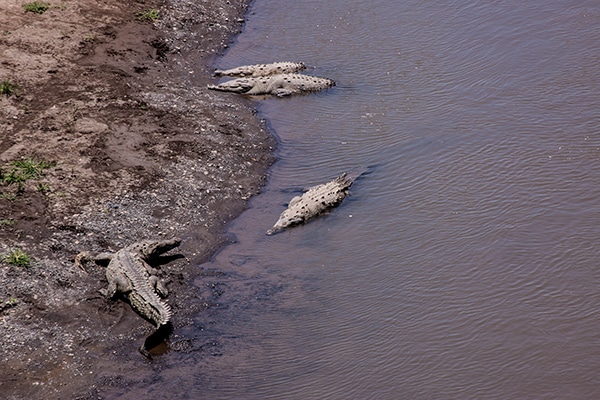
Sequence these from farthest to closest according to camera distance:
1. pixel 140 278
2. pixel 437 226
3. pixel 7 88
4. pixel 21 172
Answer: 1. pixel 7 88
2. pixel 21 172
3. pixel 437 226
4. pixel 140 278

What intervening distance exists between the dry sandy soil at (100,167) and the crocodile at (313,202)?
2.64 ft

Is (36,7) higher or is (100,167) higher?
(36,7)

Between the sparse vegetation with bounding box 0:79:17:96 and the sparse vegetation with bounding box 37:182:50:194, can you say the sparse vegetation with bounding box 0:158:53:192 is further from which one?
the sparse vegetation with bounding box 0:79:17:96

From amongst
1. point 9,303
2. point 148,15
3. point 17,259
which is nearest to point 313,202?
point 17,259

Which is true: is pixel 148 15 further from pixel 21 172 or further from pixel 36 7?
pixel 21 172

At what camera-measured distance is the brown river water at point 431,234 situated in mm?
8367

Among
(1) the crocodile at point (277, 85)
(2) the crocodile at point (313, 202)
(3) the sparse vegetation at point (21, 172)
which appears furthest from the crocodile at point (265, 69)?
(3) the sparse vegetation at point (21, 172)

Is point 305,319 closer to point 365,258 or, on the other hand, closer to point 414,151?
point 365,258

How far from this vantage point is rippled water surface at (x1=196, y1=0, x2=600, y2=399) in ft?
27.5

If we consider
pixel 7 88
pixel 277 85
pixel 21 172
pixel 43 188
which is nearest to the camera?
pixel 43 188

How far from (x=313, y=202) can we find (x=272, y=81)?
445 centimetres

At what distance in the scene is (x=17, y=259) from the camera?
9477mm

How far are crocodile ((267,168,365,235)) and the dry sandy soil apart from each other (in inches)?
31.6

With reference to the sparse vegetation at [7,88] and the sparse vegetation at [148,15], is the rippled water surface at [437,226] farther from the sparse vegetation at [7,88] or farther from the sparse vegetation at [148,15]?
the sparse vegetation at [7,88]
